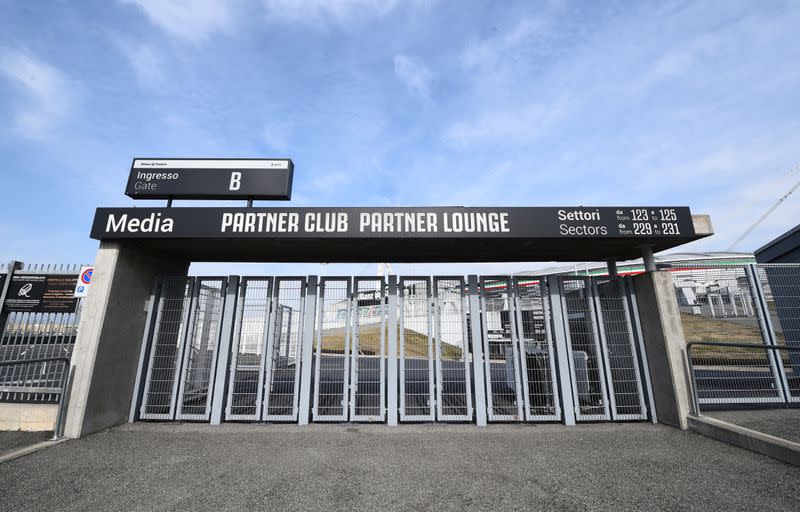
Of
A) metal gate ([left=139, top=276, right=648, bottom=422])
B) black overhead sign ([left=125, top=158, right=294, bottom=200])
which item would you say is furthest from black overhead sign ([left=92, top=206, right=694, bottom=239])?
metal gate ([left=139, top=276, right=648, bottom=422])

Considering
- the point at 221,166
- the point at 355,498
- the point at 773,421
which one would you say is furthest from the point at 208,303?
the point at 773,421

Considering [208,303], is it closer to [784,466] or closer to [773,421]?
[784,466]

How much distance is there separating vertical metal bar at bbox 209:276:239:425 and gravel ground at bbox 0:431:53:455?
2.38 meters

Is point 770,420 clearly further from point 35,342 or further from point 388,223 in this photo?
point 35,342

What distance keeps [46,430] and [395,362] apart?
617 centimetres

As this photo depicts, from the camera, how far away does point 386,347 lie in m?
6.40

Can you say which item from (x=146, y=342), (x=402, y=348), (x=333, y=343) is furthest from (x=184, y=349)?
(x=402, y=348)

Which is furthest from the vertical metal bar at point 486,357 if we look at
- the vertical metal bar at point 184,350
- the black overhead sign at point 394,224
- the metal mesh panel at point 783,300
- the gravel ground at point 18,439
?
the gravel ground at point 18,439

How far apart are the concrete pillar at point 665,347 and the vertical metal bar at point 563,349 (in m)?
1.46

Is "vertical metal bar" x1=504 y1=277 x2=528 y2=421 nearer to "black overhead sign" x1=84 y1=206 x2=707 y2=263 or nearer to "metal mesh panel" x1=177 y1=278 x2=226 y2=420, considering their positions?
"black overhead sign" x1=84 y1=206 x2=707 y2=263

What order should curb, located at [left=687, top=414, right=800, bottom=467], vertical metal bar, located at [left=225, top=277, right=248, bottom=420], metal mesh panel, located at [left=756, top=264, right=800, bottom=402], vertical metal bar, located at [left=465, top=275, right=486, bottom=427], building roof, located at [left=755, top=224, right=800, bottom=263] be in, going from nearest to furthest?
curb, located at [left=687, top=414, right=800, bottom=467] < vertical metal bar, located at [left=465, top=275, right=486, bottom=427] < vertical metal bar, located at [left=225, top=277, right=248, bottom=420] < metal mesh panel, located at [left=756, top=264, right=800, bottom=402] < building roof, located at [left=755, top=224, right=800, bottom=263]

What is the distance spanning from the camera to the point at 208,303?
6.73 meters

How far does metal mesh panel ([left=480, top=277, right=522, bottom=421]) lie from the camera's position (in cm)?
623

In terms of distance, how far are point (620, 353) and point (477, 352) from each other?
113 inches
